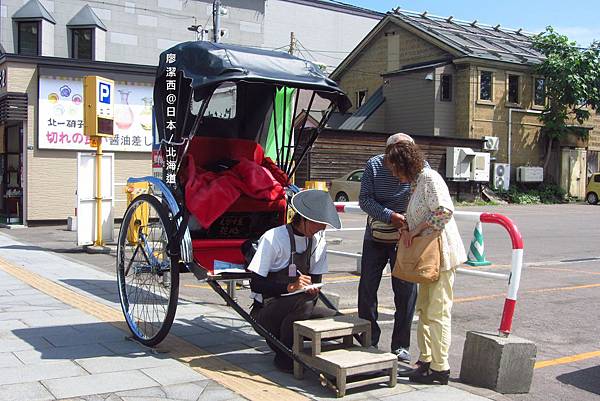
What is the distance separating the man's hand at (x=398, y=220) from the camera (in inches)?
201

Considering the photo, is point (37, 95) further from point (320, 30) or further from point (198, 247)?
point (320, 30)

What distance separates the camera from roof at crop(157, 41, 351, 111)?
207 inches

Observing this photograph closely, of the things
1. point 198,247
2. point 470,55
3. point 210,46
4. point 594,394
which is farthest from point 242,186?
point 470,55

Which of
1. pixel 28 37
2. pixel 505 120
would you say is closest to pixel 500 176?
pixel 505 120

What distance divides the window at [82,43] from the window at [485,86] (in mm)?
18403

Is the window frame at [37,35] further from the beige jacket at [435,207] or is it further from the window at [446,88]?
the beige jacket at [435,207]

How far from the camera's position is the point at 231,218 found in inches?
248

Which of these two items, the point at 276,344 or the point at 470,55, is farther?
the point at 470,55

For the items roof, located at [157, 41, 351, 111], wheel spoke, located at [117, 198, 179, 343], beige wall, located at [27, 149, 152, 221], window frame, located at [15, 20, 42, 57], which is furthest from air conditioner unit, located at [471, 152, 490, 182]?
wheel spoke, located at [117, 198, 179, 343]

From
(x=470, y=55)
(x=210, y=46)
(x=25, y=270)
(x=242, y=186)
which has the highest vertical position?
(x=470, y=55)

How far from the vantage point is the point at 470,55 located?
102 feet

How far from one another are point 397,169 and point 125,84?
14915mm

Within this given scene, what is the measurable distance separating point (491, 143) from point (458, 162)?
3420mm

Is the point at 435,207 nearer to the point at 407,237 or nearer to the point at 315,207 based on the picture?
the point at 407,237
